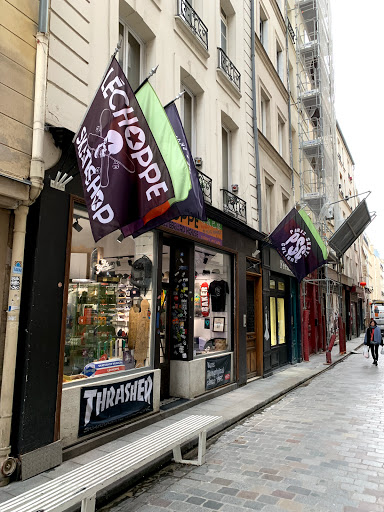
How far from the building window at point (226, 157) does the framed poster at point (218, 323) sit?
3.51 metres

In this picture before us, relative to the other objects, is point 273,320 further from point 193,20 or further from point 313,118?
point 313,118

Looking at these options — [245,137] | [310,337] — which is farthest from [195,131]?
[310,337]

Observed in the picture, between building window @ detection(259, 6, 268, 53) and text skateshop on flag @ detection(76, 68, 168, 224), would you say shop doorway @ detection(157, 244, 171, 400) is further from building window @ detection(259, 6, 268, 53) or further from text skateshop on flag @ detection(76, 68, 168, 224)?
building window @ detection(259, 6, 268, 53)

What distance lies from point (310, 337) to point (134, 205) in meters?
15.5

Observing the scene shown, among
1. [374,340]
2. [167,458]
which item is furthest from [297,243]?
[167,458]

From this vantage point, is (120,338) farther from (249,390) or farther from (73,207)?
(249,390)

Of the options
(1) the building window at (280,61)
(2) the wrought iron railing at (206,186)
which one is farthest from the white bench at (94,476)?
(1) the building window at (280,61)

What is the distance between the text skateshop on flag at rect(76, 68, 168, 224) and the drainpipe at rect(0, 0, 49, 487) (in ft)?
1.93

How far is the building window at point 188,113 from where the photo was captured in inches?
346

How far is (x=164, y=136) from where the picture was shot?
16.9 feet

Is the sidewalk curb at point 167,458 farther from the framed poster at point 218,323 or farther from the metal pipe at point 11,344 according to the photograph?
the framed poster at point 218,323

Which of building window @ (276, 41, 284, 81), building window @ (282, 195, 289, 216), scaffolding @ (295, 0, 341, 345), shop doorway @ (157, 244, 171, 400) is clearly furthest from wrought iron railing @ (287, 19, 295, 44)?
shop doorway @ (157, 244, 171, 400)

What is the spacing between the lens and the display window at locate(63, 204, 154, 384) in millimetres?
5410

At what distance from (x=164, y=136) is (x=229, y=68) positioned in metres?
6.74
